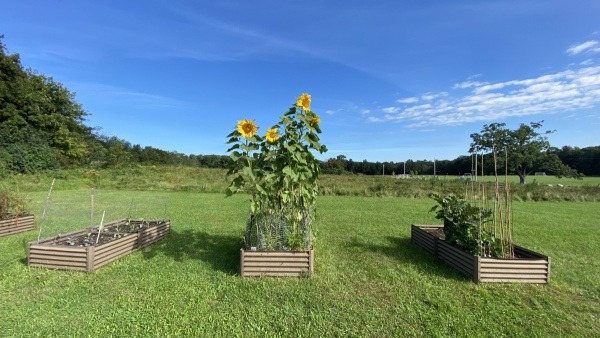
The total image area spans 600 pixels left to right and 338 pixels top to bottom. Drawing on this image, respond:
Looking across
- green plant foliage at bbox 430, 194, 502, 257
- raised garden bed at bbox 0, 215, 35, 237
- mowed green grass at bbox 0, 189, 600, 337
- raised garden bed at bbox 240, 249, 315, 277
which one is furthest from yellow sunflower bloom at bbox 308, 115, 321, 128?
raised garden bed at bbox 0, 215, 35, 237

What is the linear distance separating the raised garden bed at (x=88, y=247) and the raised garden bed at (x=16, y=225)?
2067 mm

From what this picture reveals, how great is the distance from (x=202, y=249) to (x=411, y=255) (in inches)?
133

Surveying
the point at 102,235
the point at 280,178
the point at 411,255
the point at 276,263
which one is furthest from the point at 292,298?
the point at 102,235

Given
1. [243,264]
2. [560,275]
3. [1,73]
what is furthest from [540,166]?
[1,73]

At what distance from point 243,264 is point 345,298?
131 centimetres

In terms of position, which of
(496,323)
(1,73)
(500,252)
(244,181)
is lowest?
(496,323)

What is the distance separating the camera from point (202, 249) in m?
5.30

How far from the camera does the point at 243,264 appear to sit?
396 cm

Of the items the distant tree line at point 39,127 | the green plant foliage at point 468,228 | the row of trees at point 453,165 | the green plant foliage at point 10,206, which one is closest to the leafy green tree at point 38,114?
the distant tree line at point 39,127

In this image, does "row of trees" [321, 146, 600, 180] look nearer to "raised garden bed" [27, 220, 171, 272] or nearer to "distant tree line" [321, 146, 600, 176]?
"distant tree line" [321, 146, 600, 176]

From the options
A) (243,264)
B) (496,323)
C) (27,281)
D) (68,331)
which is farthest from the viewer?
(243,264)

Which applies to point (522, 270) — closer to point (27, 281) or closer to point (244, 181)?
point (244, 181)

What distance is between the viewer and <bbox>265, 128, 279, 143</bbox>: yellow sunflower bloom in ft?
13.2

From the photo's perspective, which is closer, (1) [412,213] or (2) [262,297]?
(2) [262,297]
